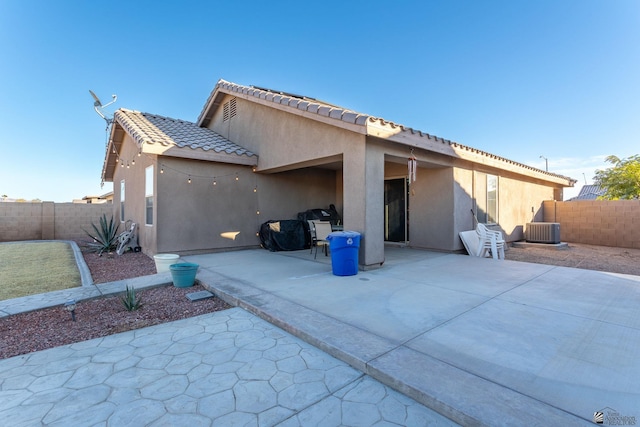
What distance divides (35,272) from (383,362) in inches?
321

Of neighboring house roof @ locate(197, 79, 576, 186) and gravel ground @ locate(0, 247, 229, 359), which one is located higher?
neighboring house roof @ locate(197, 79, 576, 186)

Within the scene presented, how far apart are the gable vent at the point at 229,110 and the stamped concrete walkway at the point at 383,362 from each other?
813 cm

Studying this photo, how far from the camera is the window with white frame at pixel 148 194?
8836 mm

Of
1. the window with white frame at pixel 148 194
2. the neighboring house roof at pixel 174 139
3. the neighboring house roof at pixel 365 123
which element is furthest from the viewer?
the window with white frame at pixel 148 194

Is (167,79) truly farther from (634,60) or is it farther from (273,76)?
(634,60)

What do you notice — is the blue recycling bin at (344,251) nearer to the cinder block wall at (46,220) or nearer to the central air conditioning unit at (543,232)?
the central air conditioning unit at (543,232)

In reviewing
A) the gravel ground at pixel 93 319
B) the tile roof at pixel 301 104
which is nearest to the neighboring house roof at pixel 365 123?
the tile roof at pixel 301 104

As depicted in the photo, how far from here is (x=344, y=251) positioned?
592 centimetres

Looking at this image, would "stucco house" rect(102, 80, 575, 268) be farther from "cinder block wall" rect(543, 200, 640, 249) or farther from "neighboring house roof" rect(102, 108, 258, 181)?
"cinder block wall" rect(543, 200, 640, 249)

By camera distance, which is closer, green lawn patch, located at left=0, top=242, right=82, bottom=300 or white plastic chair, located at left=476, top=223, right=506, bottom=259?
green lawn patch, located at left=0, top=242, right=82, bottom=300

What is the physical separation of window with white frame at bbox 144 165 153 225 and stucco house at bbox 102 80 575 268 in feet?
0.19

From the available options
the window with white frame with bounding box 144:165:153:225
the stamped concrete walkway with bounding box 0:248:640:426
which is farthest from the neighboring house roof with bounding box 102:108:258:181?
the stamped concrete walkway with bounding box 0:248:640:426

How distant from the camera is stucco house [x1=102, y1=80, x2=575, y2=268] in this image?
21.6 feet

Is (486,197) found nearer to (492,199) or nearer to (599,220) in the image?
(492,199)
